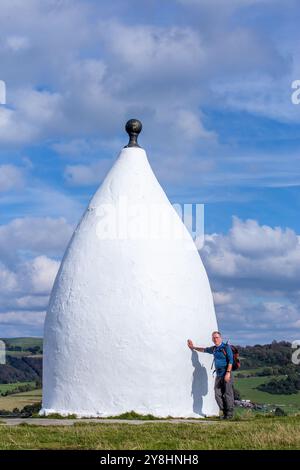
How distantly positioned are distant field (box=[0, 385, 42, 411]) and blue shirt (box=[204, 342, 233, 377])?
9607 mm

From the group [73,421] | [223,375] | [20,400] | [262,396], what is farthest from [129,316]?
[262,396]

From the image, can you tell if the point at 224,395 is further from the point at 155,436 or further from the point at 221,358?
the point at 155,436

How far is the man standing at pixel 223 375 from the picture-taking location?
15.0 metres

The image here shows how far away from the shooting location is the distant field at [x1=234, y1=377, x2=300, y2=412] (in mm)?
29902

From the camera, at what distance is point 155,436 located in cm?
1124

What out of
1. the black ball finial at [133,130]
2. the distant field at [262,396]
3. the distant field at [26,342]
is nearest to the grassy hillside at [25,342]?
Answer: the distant field at [26,342]

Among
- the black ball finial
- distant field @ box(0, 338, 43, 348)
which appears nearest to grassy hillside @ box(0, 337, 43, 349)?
distant field @ box(0, 338, 43, 348)

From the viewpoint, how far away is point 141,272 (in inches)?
614

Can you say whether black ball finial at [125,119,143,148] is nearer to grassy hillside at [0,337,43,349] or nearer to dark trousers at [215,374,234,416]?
dark trousers at [215,374,234,416]

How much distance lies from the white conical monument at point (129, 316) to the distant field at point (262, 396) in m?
13.3

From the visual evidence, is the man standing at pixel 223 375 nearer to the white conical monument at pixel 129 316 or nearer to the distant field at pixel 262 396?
the white conical monument at pixel 129 316
